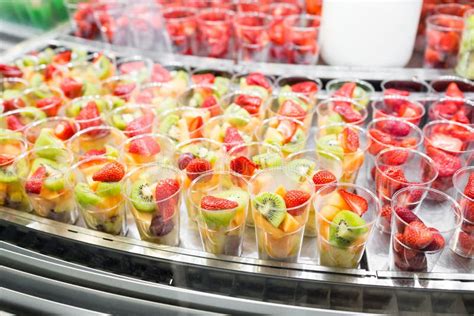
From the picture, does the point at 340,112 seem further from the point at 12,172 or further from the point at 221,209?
the point at 12,172

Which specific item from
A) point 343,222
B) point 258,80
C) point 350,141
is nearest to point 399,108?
point 350,141

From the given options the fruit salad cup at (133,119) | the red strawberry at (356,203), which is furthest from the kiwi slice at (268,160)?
the fruit salad cup at (133,119)

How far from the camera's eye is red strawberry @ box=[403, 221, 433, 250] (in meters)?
1.19

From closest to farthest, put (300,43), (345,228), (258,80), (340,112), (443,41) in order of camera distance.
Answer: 1. (345,228)
2. (340,112)
3. (258,80)
4. (443,41)
5. (300,43)

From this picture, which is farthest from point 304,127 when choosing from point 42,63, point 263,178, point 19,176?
point 42,63

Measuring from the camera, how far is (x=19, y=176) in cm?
150

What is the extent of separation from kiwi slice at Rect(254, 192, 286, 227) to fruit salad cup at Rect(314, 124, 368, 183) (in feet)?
1.09

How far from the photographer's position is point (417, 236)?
1.19m

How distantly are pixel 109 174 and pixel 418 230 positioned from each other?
2.78 feet

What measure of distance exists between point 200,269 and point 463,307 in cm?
69

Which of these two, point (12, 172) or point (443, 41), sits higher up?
point (443, 41)

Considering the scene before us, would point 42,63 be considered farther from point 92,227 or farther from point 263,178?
point 263,178

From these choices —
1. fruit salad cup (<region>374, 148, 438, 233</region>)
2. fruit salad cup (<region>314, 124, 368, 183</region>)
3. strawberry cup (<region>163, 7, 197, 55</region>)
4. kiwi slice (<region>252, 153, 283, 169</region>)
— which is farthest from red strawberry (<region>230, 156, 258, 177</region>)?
strawberry cup (<region>163, 7, 197, 55</region>)

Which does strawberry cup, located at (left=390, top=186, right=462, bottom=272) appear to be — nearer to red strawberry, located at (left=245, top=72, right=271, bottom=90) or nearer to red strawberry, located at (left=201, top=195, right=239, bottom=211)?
red strawberry, located at (left=201, top=195, right=239, bottom=211)
